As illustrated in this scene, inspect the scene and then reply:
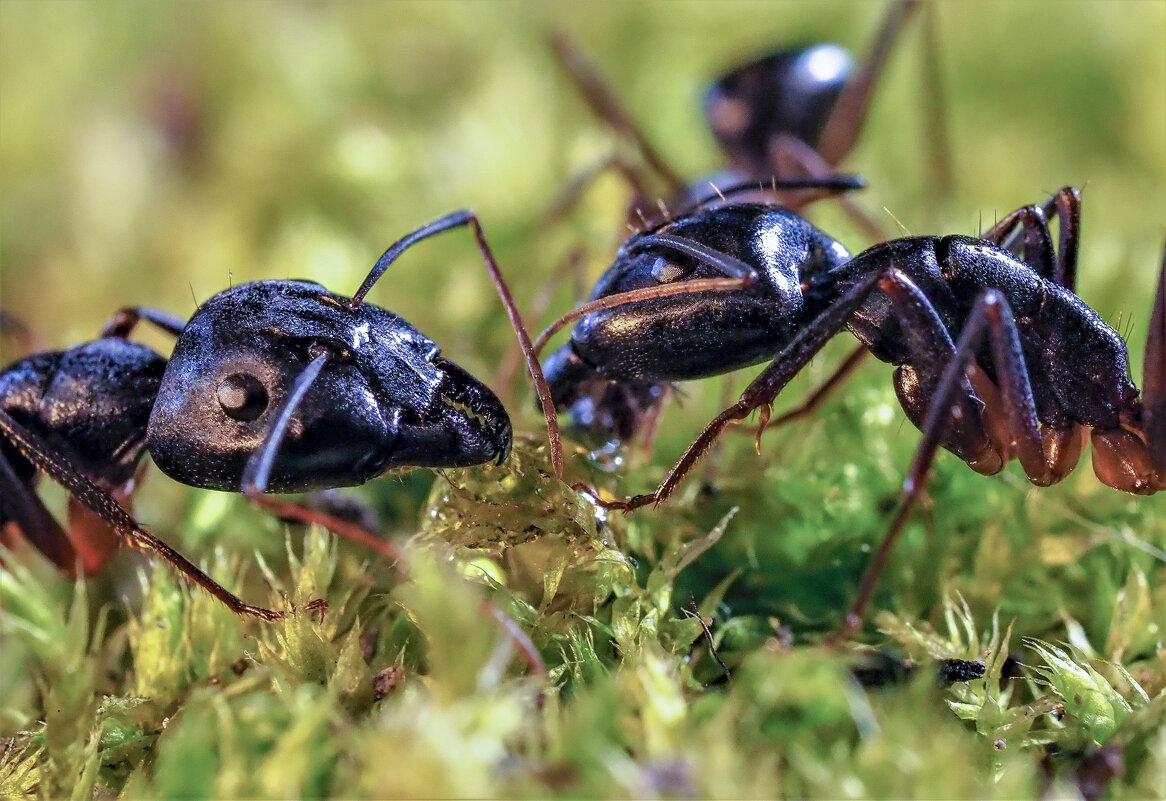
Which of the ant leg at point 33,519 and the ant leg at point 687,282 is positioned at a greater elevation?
the ant leg at point 687,282

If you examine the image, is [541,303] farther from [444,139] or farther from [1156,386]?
[1156,386]

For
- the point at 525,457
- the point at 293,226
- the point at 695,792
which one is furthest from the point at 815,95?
the point at 695,792

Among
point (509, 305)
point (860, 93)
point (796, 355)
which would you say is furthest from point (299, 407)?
point (860, 93)

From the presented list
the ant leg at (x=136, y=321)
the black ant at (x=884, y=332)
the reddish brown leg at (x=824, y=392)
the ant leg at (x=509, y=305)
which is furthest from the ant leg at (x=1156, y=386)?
the ant leg at (x=136, y=321)

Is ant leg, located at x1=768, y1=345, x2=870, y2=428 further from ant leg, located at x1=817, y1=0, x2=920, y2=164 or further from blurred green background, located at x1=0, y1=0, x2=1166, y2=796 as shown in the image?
ant leg, located at x1=817, y1=0, x2=920, y2=164

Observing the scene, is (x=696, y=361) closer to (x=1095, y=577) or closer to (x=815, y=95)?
(x=1095, y=577)

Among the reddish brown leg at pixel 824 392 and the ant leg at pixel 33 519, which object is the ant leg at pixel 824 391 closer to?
the reddish brown leg at pixel 824 392
